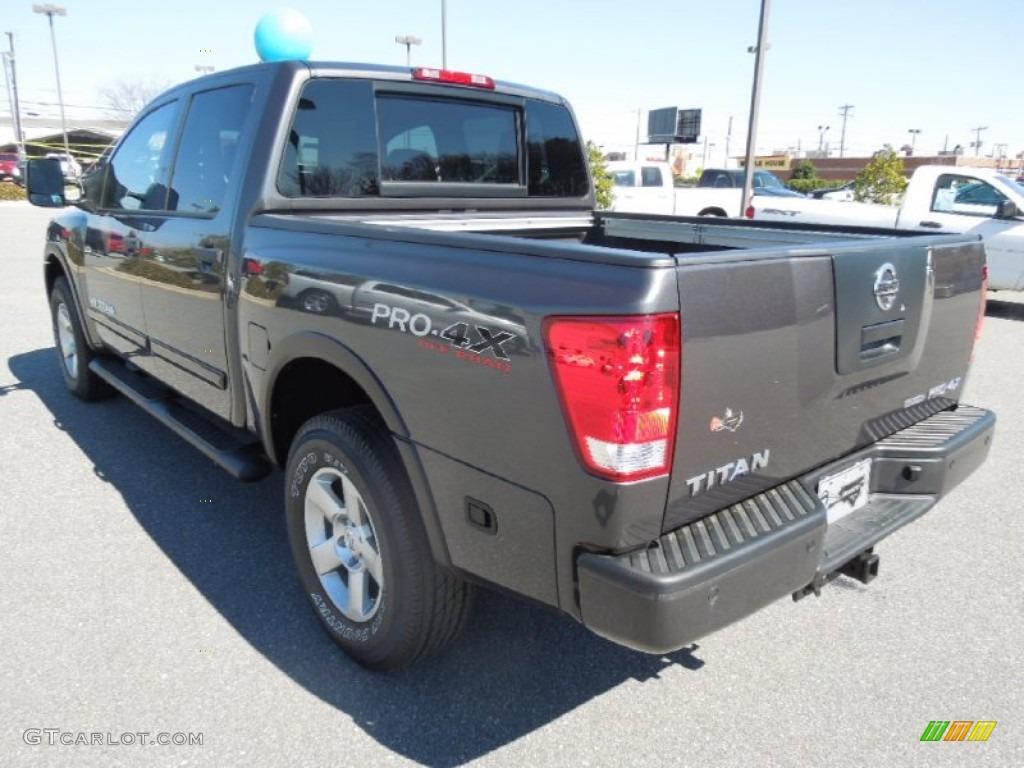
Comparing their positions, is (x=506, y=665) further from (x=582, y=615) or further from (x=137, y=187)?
(x=137, y=187)

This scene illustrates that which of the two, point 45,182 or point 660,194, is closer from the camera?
point 45,182

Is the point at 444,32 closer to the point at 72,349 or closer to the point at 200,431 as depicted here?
the point at 72,349

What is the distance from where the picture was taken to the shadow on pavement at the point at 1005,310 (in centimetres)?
1010

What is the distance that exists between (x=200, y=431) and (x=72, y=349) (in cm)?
267

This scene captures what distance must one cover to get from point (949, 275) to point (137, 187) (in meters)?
3.90

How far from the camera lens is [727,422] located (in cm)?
187

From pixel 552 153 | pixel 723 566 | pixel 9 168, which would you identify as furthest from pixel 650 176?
pixel 9 168

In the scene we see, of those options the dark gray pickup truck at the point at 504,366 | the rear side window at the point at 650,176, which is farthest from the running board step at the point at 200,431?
the rear side window at the point at 650,176

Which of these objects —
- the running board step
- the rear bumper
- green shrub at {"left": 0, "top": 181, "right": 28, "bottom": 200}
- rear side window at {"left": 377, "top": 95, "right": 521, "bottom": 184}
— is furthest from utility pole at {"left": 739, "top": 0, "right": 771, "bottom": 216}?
green shrub at {"left": 0, "top": 181, "right": 28, "bottom": 200}

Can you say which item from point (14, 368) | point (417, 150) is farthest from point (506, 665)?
point (14, 368)

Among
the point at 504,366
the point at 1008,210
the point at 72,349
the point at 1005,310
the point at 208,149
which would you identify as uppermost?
the point at 208,149

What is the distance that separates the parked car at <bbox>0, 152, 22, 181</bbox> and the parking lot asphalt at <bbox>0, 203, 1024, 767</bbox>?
40.6 meters

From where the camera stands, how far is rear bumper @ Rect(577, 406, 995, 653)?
174cm

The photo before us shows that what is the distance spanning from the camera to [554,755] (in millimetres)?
2271
